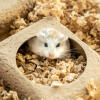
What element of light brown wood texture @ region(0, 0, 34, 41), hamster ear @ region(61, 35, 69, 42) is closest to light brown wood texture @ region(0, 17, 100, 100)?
hamster ear @ region(61, 35, 69, 42)

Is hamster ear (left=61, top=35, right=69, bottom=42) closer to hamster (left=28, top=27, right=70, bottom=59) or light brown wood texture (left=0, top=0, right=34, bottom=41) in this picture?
hamster (left=28, top=27, right=70, bottom=59)

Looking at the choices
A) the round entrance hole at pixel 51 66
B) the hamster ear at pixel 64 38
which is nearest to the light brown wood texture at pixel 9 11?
the round entrance hole at pixel 51 66

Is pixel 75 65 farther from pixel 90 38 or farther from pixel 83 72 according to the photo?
pixel 90 38

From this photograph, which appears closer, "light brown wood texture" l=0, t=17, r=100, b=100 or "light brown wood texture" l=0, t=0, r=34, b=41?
"light brown wood texture" l=0, t=17, r=100, b=100

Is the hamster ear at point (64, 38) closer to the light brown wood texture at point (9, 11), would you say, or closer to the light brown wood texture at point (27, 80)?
the light brown wood texture at point (27, 80)

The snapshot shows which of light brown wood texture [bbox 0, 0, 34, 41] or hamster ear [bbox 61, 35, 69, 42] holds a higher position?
light brown wood texture [bbox 0, 0, 34, 41]

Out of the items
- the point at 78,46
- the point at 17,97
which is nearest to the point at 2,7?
the point at 78,46
